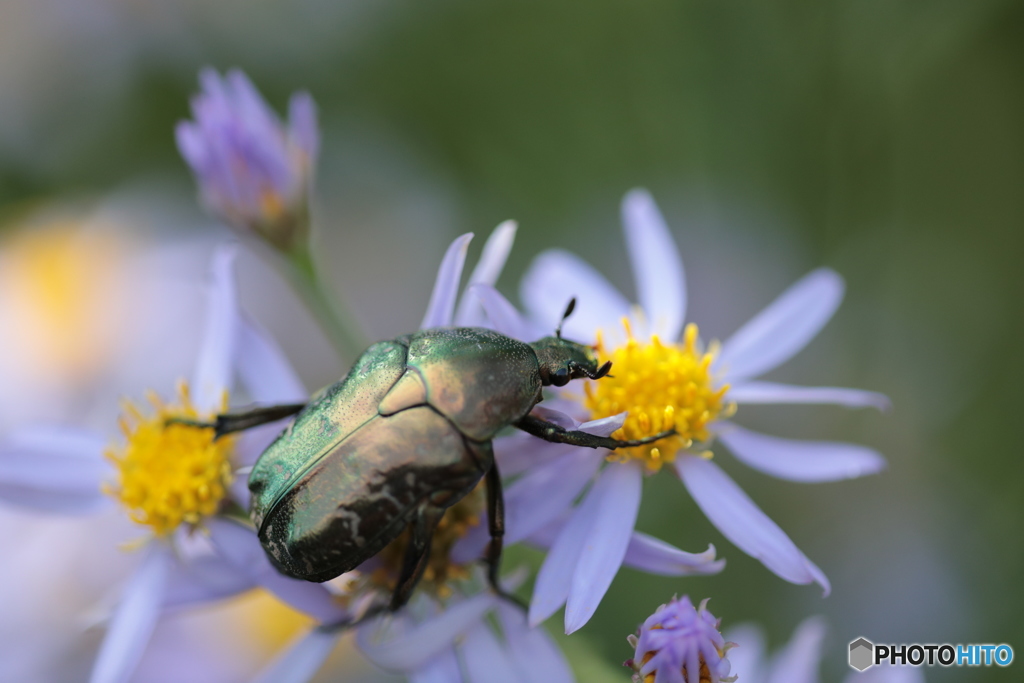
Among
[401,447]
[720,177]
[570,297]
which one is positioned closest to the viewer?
[401,447]

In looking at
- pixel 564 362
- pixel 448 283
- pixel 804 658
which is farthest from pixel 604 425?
pixel 804 658

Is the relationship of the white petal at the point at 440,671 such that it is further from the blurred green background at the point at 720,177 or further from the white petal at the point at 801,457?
the white petal at the point at 801,457

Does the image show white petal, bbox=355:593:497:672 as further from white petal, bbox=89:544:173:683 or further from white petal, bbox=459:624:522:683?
white petal, bbox=89:544:173:683

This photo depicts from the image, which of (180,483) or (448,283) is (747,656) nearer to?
(448,283)

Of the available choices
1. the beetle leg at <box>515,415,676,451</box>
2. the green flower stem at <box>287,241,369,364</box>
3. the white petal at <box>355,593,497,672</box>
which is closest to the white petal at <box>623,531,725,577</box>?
the beetle leg at <box>515,415,676,451</box>

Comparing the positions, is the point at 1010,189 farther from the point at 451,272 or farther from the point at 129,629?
the point at 129,629

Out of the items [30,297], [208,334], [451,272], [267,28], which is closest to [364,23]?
[267,28]

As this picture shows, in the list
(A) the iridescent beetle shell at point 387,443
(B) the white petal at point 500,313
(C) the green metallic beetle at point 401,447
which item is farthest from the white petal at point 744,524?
(B) the white petal at point 500,313
